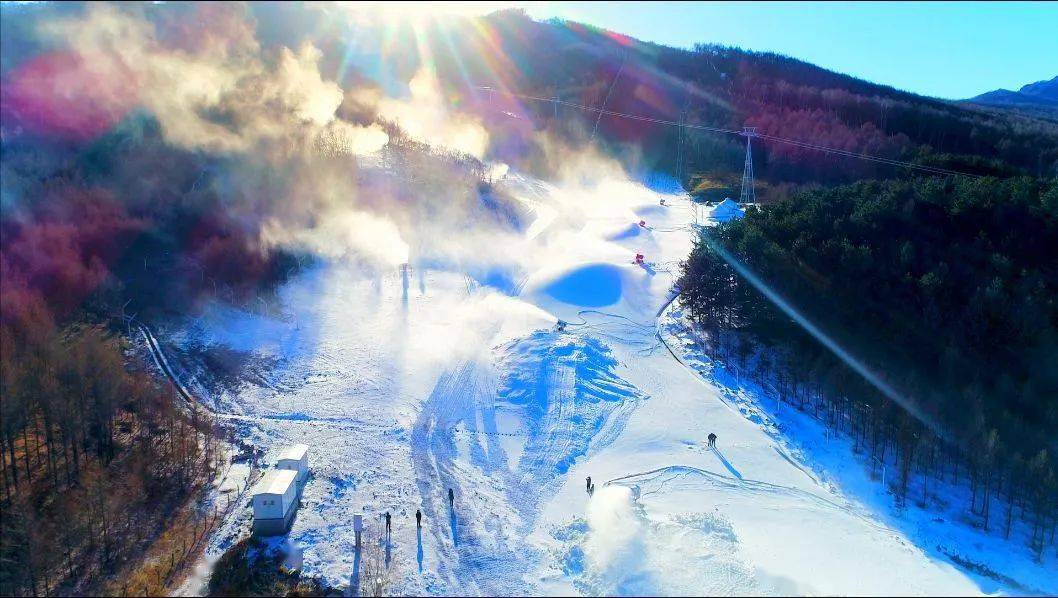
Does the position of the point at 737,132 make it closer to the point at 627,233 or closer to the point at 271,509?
the point at 627,233

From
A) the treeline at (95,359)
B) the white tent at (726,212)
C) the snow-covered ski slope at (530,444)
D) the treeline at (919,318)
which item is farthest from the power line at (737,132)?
the treeline at (95,359)

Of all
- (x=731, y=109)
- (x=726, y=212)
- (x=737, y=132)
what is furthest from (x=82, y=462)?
(x=731, y=109)

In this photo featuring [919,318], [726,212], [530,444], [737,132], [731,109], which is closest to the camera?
[530,444]

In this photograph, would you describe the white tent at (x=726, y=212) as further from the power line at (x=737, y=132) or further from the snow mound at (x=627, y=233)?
the power line at (x=737, y=132)

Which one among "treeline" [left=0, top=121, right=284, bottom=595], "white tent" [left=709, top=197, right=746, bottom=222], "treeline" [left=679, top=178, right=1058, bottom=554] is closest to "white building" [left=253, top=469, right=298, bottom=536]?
"treeline" [left=0, top=121, right=284, bottom=595]

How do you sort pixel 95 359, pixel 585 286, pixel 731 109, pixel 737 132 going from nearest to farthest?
pixel 95 359, pixel 585 286, pixel 737 132, pixel 731 109

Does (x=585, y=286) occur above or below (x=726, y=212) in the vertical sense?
below

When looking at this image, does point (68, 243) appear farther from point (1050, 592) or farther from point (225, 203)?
point (1050, 592)

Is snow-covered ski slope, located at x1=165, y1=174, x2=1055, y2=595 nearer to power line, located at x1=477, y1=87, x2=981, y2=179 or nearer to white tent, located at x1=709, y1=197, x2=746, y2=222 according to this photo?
white tent, located at x1=709, y1=197, x2=746, y2=222
